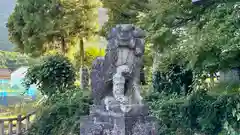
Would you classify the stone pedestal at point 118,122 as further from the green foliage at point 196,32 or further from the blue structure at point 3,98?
the blue structure at point 3,98

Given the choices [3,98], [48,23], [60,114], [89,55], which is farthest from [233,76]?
[3,98]

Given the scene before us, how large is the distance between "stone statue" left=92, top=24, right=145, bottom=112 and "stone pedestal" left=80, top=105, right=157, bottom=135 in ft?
0.33

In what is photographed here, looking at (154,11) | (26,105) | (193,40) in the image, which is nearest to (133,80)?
(193,40)

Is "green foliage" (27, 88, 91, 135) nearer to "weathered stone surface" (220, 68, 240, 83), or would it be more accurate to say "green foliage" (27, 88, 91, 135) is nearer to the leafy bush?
the leafy bush

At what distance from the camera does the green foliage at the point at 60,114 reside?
22.0 feet

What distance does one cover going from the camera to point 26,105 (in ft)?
29.4

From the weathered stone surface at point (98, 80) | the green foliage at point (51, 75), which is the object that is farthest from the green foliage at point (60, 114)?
the weathered stone surface at point (98, 80)

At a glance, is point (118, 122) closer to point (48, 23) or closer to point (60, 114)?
point (60, 114)

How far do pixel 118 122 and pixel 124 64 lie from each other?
2.21 ft

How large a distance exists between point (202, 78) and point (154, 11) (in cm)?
158

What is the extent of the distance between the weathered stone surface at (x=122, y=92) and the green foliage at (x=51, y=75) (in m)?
3.80

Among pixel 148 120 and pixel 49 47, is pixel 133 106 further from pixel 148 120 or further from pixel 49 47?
pixel 49 47

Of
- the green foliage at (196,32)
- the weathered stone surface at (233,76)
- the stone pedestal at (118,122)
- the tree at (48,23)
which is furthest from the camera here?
the tree at (48,23)

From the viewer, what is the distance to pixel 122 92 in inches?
153
